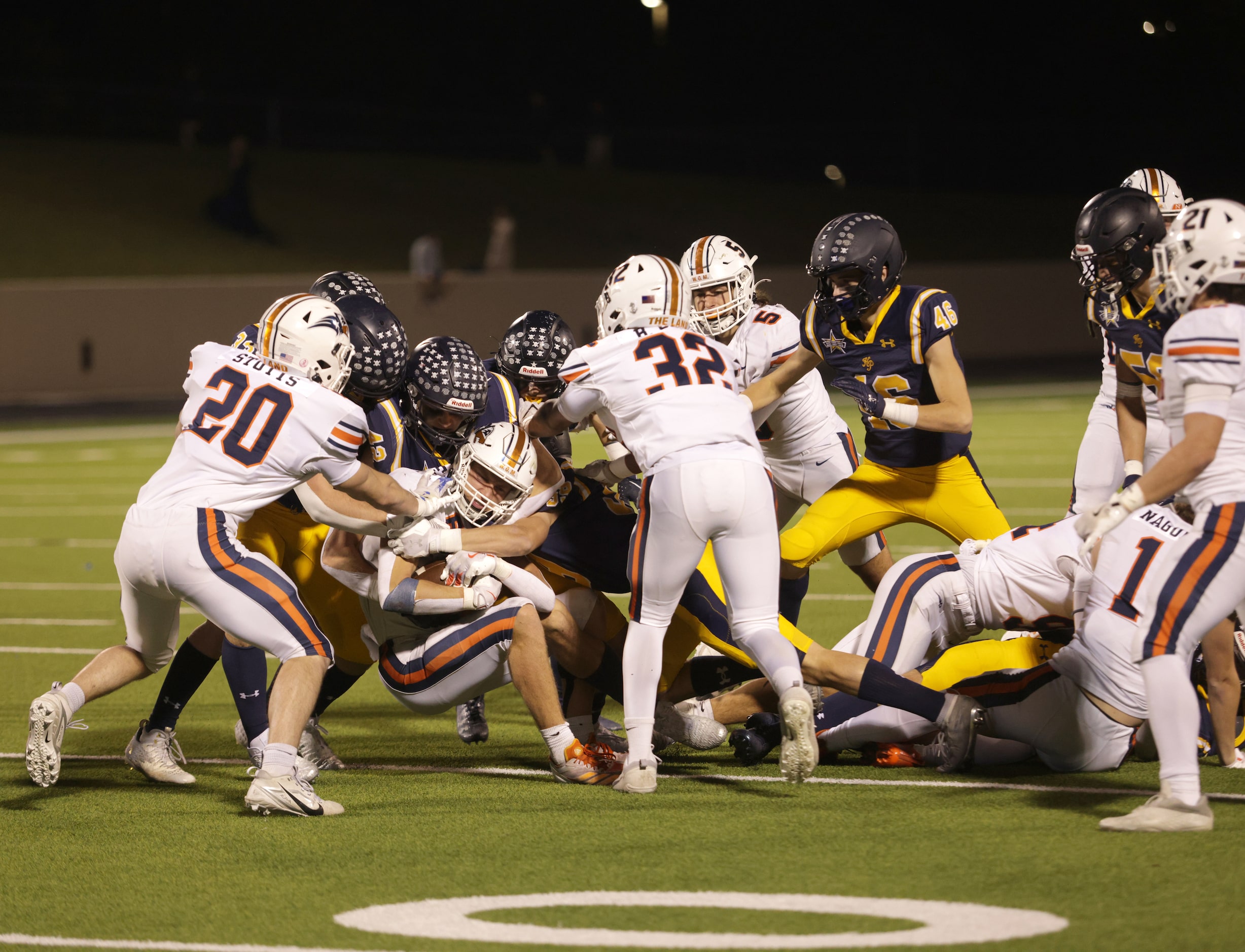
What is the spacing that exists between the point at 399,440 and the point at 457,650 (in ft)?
3.13

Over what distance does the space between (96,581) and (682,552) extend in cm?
595

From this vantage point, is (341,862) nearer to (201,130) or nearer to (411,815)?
(411,815)

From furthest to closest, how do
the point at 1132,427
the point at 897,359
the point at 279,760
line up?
the point at 897,359, the point at 1132,427, the point at 279,760

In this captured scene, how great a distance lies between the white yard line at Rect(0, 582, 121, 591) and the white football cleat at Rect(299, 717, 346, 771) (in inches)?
168

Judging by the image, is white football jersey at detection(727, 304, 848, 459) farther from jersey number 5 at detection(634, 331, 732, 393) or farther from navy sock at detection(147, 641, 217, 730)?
navy sock at detection(147, 641, 217, 730)

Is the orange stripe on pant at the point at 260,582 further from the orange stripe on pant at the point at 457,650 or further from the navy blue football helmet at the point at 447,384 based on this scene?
the navy blue football helmet at the point at 447,384

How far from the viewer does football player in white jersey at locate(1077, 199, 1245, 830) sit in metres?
4.19

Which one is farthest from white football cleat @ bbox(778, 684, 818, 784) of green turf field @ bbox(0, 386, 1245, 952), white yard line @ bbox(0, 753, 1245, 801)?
white yard line @ bbox(0, 753, 1245, 801)

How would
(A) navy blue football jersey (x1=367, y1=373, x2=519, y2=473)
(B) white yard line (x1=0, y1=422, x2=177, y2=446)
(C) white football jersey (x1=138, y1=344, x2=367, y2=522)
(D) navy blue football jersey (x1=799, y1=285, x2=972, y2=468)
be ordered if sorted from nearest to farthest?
(C) white football jersey (x1=138, y1=344, x2=367, y2=522), (A) navy blue football jersey (x1=367, y1=373, x2=519, y2=473), (D) navy blue football jersey (x1=799, y1=285, x2=972, y2=468), (B) white yard line (x1=0, y1=422, x2=177, y2=446)

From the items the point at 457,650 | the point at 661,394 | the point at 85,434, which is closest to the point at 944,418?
the point at 661,394

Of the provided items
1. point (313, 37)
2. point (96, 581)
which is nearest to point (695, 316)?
point (96, 581)

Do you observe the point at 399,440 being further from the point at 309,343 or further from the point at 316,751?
the point at 316,751

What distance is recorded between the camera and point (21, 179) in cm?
2730

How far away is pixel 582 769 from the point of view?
5086mm
